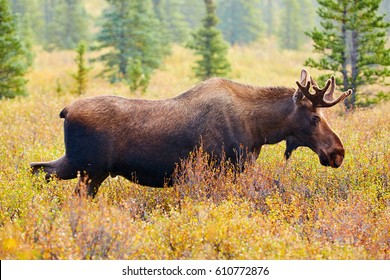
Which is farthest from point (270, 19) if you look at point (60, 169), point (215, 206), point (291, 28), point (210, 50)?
point (215, 206)

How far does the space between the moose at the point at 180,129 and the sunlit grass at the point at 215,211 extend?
0.33m

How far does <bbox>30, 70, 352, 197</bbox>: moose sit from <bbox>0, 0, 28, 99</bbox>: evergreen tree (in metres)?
10.9

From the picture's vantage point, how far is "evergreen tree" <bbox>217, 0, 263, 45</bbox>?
54750mm

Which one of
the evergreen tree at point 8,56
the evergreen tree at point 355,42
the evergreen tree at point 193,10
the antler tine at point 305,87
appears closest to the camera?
the antler tine at point 305,87

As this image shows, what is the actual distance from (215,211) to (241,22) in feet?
165

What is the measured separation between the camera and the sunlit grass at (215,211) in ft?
18.0

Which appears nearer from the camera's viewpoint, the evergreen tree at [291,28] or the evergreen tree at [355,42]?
the evergreen tree at [355,42]

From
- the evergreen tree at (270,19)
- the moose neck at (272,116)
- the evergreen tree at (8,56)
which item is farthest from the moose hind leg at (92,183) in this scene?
the evergreen tree at (270,19)

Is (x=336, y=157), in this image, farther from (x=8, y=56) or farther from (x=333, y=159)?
(x=8, y=56)

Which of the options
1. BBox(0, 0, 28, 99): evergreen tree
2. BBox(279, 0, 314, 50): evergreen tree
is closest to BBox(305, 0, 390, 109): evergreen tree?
BBox(0, 0, 28, 99): evergreen tree

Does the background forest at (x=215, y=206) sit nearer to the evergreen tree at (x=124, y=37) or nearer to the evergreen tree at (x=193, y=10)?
the evergreen tree at (x=124, y=37)

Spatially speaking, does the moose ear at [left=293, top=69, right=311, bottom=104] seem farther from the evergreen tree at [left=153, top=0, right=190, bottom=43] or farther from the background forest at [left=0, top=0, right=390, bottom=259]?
the evergreen tree at [left=153, top=0, right=190, bottom=43]

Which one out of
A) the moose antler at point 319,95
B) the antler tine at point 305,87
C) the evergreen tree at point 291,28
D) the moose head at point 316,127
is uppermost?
the antler tine at point 305,87

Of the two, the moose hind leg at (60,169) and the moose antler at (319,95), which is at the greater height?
the moose antler at (319,95)
